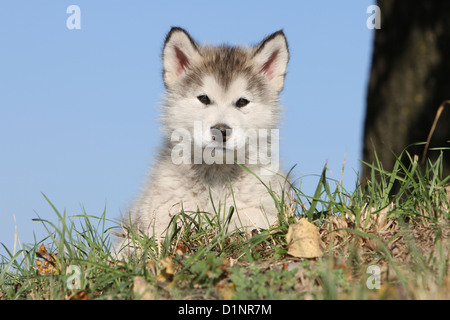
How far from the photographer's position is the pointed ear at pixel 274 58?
5.59 metres

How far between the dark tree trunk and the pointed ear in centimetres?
112

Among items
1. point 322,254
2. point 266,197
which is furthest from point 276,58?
point 322,254

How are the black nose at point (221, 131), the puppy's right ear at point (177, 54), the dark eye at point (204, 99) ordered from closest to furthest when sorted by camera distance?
the black nose at point (221, 131), the dark eye at point (204, 99), the puppy's right ear at point (177, 54)

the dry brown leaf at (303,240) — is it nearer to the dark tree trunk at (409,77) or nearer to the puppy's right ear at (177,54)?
the dark tree trunk at (409,77)

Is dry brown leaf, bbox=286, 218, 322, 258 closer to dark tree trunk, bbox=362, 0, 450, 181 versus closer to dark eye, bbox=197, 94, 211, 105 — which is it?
dark tree trunk, bbox=362, 0, 450, 181

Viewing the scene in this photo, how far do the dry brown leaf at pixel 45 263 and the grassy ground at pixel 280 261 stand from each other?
0.01 m

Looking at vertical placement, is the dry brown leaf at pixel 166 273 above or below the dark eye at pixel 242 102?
below

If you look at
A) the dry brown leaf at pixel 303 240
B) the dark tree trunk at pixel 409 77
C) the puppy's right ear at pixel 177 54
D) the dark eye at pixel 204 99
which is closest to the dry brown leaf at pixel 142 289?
the dry brown leaf at pixel 303 240

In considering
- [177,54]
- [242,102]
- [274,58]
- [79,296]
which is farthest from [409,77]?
[79,296]

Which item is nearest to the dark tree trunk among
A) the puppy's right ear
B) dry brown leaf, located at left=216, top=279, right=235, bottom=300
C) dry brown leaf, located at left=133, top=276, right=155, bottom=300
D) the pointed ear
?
the pointed ear

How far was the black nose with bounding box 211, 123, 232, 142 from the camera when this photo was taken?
5.01 meters

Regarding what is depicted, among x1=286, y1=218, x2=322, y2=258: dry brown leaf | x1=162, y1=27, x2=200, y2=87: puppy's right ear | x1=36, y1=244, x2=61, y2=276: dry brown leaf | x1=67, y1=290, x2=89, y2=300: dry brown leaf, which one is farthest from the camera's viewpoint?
x1=162, y1=27, x2=200, y2=87: puppy's right ear

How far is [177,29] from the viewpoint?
550cm
